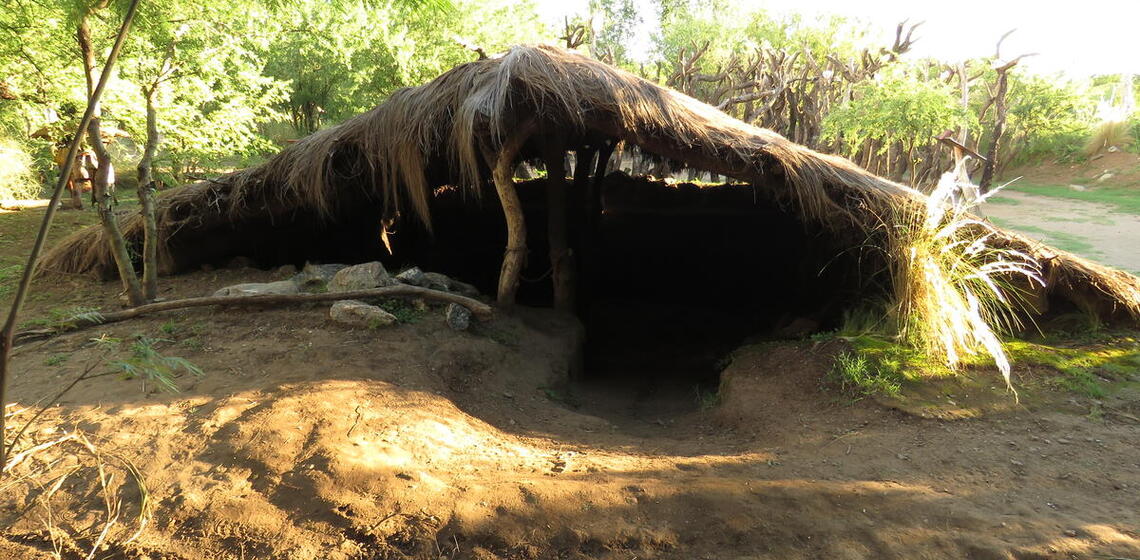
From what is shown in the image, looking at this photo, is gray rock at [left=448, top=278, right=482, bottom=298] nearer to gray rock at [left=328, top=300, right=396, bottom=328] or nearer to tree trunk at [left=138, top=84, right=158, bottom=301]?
gray rock at [left=328, top=300, right=396, bottom=328]

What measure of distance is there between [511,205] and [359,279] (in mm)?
1621

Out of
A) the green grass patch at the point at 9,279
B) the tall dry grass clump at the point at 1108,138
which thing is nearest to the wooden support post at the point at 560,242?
the green grass patch at the point at 9,279

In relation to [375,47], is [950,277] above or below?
below

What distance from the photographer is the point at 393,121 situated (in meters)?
5.44

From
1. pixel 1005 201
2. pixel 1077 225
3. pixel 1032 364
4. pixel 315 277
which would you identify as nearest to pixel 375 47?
pixel 315 277

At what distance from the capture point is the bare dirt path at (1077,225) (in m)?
9.45

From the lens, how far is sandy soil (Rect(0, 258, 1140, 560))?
2387 millimetres

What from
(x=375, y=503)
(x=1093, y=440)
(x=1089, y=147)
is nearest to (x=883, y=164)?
(x=1089, y=147)

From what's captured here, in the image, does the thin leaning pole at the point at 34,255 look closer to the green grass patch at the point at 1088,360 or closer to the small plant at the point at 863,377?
the small plant at the point at 863,377

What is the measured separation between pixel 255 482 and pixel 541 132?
13.9 feet

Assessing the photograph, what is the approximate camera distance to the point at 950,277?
442 centimetres

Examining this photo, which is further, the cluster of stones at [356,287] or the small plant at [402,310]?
the small plant at [402,310]

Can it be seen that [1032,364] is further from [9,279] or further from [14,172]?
[14,172]

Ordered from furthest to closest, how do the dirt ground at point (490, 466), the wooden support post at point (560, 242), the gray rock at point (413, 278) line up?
the wooden support post at point (560, 242) < the gray rock at point (413, 278) < the dirt ground at point (490, 466)
